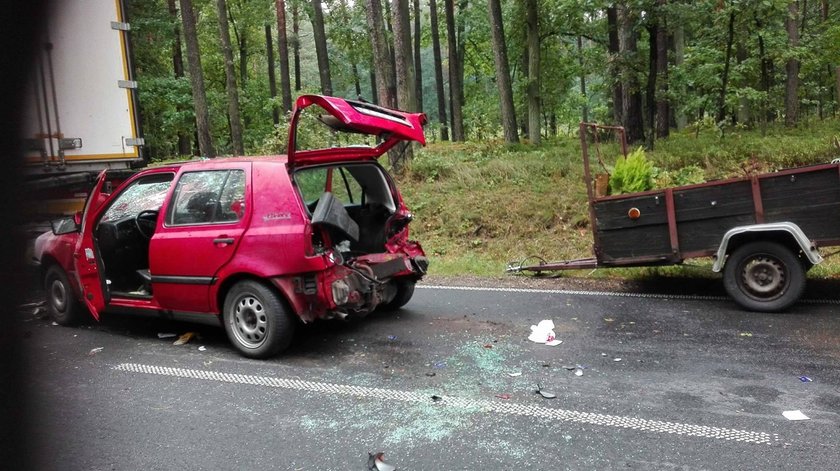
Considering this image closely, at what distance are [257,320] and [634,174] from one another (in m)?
4.50

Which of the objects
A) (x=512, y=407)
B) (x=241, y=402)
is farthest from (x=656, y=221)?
(x=241, y=402)

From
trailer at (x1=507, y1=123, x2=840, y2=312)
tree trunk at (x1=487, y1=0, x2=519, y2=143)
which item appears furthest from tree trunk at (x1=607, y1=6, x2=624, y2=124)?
trailer at (x1=507, y1=123, x2=840, y2=312)

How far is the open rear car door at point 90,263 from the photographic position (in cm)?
579

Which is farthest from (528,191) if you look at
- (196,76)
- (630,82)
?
(196,76)

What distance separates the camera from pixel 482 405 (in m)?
3.96

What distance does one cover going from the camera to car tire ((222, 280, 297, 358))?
197 inches

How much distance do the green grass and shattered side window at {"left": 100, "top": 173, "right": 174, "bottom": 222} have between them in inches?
176

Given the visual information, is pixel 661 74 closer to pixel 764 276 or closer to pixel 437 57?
pixel 764 276

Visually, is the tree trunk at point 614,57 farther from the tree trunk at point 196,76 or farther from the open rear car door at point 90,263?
the open rear car door at point 90,263

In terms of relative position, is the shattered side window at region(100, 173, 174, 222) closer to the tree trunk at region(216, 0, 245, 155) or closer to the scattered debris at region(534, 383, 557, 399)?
the scattered debris at region(534, 383, 557, 399)

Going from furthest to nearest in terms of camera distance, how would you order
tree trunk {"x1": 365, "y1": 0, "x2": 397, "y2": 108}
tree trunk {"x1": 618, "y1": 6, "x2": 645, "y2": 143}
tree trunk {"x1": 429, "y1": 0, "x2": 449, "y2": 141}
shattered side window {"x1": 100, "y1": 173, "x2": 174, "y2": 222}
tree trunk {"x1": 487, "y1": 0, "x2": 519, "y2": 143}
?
tree trunk {"x1": 429, "y1": 0, "x2": 449, "y2": 141}
tree trunk {"x1": 487, "y1": 0, "x2": 519, "y2": 143}
tree trunk {"x1": 365, "y1": 0, "x2": 397, "y2": 108}
tree trunk {"x1": 618, "y1": 6, "x2": 645, "y2": 143}
shattered side window {"x1": 100, "y1": 173, "x2": 174, "y2": 222}

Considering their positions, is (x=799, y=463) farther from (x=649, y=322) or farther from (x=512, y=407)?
(x=649, y=322)

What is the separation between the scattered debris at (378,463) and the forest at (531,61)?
7016mm

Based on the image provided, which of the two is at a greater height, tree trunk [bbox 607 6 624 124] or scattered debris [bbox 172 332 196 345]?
tree trunk [bbox 607 6 624 124]
